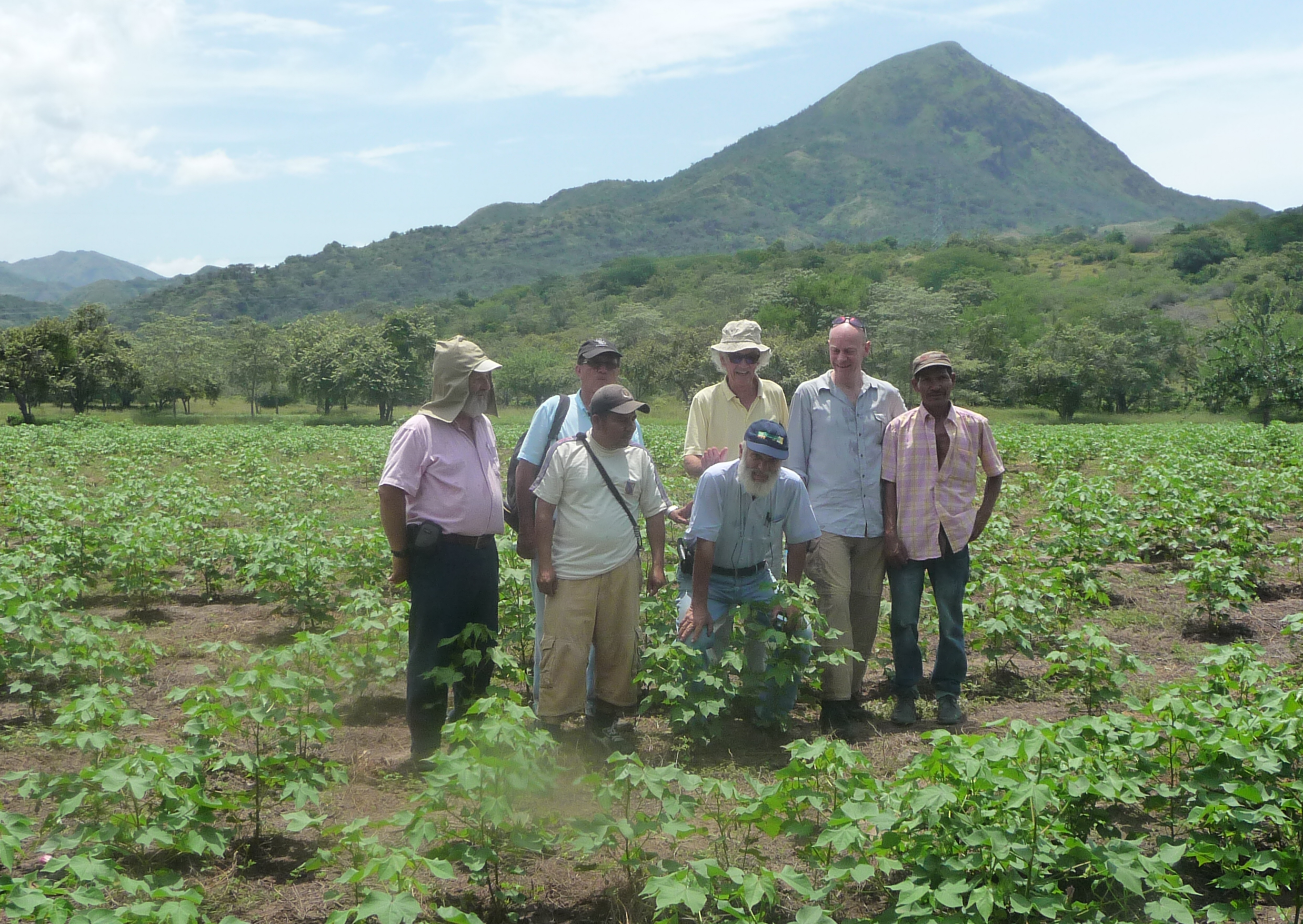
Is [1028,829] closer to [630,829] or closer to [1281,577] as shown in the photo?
[630,829]

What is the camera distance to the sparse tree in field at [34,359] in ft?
133

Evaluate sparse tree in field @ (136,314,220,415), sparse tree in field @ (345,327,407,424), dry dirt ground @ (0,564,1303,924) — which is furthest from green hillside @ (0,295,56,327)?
dry dirt ground @ (0,564,1303,924)

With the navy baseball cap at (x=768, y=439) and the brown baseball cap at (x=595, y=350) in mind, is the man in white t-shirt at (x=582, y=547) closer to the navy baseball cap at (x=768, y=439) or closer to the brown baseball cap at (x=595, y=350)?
the brown baseball cap at (x=595, y=350)

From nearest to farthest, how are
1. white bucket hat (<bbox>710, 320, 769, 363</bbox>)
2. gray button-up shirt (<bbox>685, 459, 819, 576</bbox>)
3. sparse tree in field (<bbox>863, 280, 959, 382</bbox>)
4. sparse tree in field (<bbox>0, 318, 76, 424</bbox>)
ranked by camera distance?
gray button-up shirt (<bbox>685, 459, 819, 576</bbox>) < white bucket hat (<bbox>710, 320, 769, 363</bbox>) < sparse tree in field (<bbox>0, 318, 76, 424</bbox>) < sparse tree in field (<bbox>863, 280, 959, 382</bbox>)

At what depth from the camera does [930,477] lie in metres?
4.52

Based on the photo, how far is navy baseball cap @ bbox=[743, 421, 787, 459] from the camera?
405 centimetres

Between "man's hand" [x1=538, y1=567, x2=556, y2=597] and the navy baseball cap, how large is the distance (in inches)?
39.8

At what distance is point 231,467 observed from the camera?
1642 centimetres

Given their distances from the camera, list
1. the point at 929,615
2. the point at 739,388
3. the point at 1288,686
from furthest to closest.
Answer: the point at 929,615 → the point at 739,388 → the point at 1288,686

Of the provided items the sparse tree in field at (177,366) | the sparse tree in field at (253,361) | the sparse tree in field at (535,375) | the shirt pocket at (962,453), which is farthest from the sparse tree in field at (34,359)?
the shirt pocket at (962,453)

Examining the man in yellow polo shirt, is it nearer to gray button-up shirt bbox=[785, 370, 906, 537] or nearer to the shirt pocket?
gray button-up shirt bbox=[785, 370, 906, 537]

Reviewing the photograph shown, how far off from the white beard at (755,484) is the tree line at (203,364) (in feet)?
139

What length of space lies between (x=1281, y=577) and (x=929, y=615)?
3687mm

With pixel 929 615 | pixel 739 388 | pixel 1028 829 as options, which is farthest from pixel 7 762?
pixel 929 615
